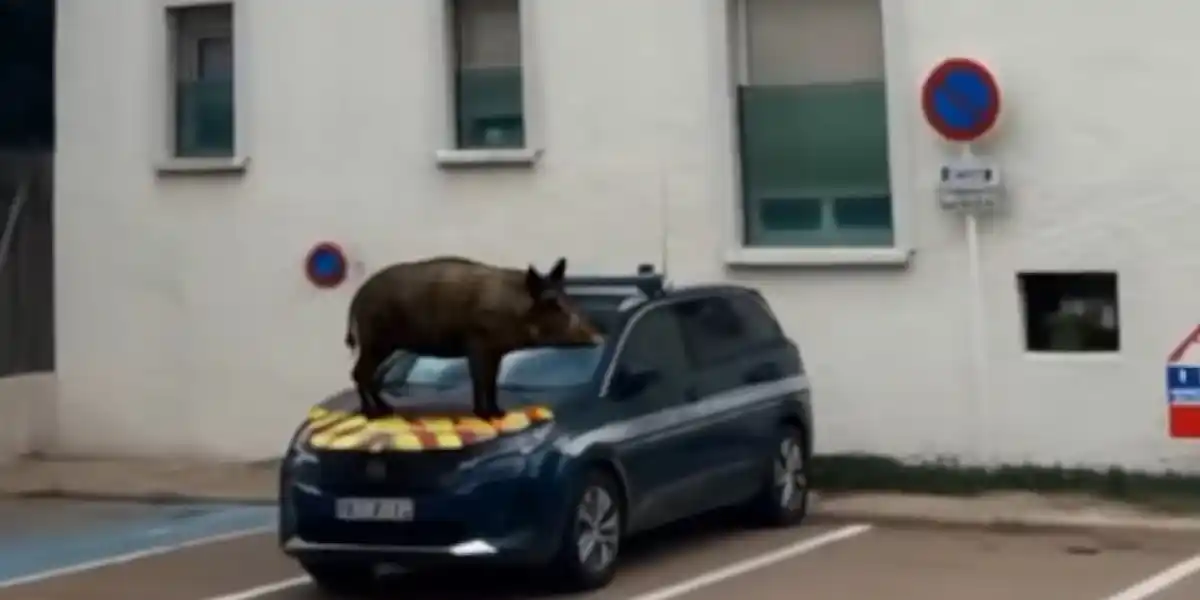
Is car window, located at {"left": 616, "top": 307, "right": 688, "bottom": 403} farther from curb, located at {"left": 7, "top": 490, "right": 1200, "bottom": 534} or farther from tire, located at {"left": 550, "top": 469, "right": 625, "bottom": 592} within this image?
curb, located at {"left": 7, "top": 490, "right": 1200, "bottom": 534}

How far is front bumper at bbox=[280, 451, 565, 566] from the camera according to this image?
435 inches

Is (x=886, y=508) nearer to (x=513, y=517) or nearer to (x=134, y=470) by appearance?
(x=513, y=517)

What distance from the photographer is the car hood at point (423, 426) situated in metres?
11.2

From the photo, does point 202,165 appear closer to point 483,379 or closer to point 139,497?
point 139,497

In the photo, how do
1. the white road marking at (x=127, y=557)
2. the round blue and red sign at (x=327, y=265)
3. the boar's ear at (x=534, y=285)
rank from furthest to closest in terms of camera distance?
the round blue and red sign at (x=327, y=265), the white road marking at (x=127, y=557), the boar's ear at (x=534, y=285)

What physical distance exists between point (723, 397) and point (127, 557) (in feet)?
13.2

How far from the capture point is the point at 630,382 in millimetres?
Answer: 12117

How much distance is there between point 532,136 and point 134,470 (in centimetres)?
446

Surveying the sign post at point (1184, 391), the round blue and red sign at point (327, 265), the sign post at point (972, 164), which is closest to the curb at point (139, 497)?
the round blue and red sign at point (327, 265)

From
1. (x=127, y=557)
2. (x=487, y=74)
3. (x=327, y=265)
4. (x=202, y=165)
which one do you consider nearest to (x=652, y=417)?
(x=127, y=557)

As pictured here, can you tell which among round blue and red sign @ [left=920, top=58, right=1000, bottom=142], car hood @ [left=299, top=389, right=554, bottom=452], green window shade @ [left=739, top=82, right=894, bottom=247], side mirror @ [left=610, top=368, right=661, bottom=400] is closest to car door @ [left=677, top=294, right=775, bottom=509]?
side mirror @ [left=610, top=368, right=661, bottom=400]

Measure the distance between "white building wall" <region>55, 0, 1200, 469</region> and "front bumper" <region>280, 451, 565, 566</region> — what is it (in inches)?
217

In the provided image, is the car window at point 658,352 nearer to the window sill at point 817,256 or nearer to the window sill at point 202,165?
the window sill at point 817,256

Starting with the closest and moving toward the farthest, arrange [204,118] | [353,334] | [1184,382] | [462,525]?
[462,525] → [353,334] → [1184,382] → [204,118]
